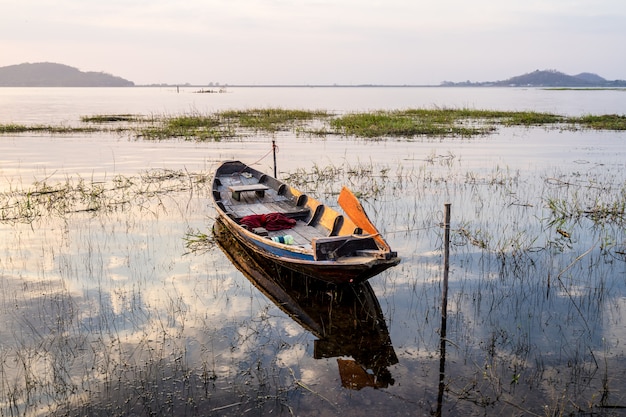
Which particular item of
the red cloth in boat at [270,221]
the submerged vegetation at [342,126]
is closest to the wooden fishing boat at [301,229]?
the red cloth in boat at [270,221]

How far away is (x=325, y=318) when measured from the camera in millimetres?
7285

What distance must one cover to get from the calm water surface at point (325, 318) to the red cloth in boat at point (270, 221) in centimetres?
90

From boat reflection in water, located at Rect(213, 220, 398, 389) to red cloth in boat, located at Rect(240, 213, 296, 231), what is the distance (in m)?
0.66

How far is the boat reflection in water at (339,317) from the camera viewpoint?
6.03 metres

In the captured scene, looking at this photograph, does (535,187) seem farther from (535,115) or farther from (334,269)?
(535,115)

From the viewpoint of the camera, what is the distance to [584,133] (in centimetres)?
2984

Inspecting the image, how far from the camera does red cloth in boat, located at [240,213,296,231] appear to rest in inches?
384

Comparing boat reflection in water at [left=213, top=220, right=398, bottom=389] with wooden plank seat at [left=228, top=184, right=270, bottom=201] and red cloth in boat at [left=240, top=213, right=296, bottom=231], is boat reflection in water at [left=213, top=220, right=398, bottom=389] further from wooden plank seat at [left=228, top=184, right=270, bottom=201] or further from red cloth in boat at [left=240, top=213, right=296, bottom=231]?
wooden plank seat at [left=228, top=184, right=270, bottom=201]

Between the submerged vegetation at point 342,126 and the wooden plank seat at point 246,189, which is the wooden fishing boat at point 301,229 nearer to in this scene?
the wooden plank seat at point 246,189

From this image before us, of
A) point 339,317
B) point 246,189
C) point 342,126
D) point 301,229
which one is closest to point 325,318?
point 339,317

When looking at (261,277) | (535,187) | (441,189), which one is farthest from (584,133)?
(261,277)

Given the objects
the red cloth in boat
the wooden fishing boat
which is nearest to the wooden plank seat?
the wooden fishing boat

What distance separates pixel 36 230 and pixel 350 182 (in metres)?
9.22

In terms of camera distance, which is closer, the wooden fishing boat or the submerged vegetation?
the wooden fishing boat
